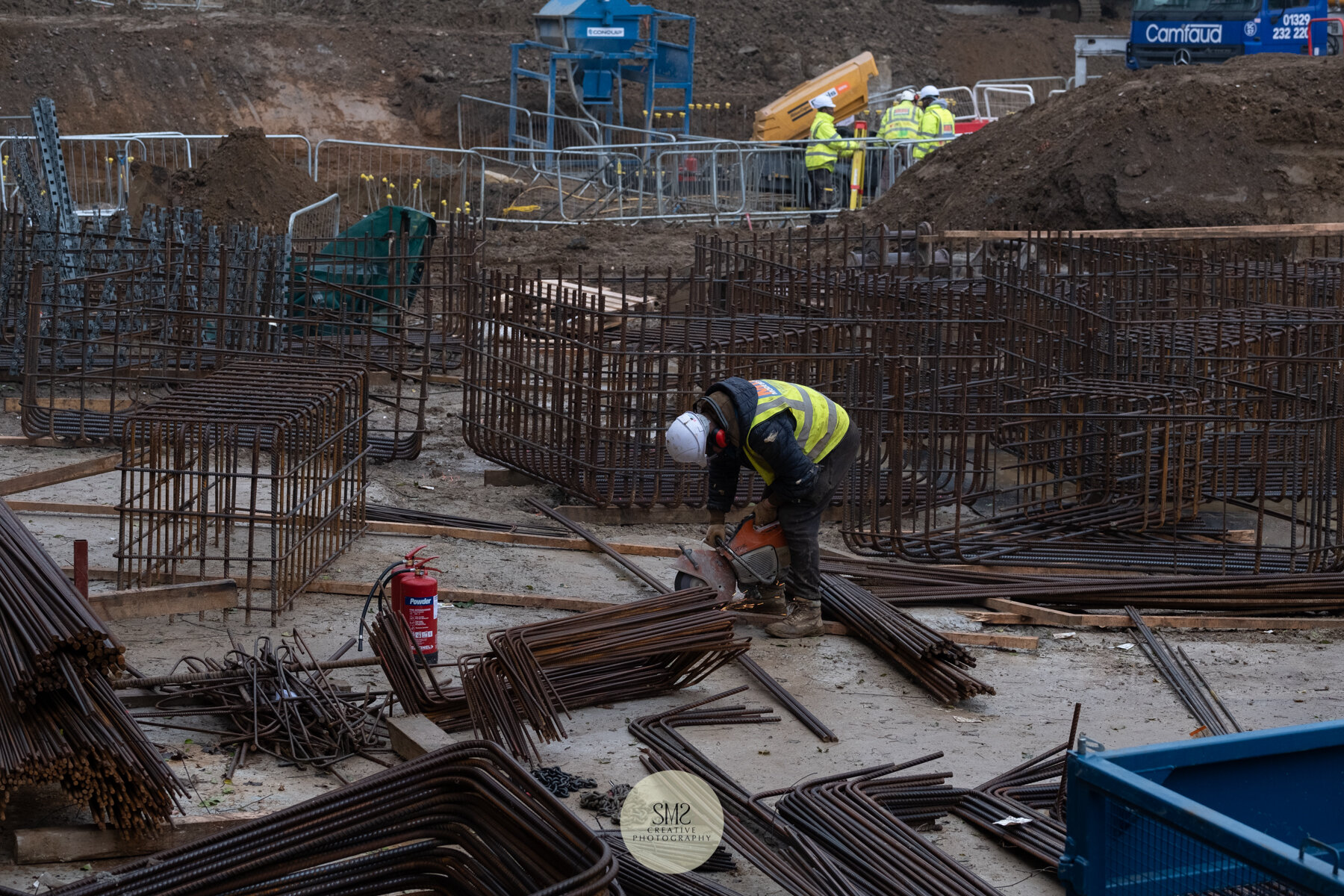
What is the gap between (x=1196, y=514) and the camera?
977 centimetres

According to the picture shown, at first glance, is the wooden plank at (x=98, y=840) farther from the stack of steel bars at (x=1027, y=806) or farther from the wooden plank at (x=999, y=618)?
the wooden plank at (x=999, y=618)

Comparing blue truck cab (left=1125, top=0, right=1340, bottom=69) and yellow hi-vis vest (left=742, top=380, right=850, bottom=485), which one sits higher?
blue truck cab (left=1125, top=0, right=1340, bottom=69)

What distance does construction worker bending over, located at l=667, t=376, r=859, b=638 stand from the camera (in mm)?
7117

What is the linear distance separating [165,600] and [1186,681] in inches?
203

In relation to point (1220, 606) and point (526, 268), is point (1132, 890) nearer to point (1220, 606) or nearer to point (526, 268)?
point (1220, 606)

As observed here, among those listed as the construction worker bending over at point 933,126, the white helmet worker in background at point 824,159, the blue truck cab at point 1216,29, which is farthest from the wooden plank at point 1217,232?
the blue truck cab at point 1216,29

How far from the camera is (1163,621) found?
8.02 metres

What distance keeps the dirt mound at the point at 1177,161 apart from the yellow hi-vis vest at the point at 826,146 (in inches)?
106

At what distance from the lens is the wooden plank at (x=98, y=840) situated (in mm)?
4605

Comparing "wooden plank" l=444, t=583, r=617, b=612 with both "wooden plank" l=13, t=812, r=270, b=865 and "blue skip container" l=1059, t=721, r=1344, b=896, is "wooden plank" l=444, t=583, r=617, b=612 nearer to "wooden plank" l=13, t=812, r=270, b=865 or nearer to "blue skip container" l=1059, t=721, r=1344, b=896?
"wooden plank" l=13, t=812, r=270, b=865

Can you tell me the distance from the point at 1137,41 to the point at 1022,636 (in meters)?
22.6

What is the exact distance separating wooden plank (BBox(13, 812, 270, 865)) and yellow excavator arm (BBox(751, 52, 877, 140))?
2419 centimetres

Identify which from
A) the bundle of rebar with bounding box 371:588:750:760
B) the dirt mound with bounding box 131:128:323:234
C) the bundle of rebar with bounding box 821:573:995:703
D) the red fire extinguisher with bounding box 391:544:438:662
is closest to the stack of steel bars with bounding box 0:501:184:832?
the bundle of rebar with bounding box 371:588:750:760

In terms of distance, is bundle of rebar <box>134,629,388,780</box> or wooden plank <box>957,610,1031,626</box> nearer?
bundle of rebar <box>134,629,388,780</box>
